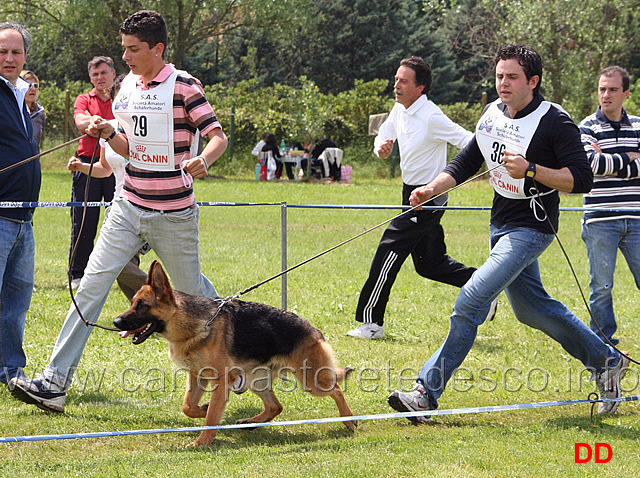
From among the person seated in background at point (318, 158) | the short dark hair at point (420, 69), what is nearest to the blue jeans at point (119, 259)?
the short dark hair at point (420, 69)

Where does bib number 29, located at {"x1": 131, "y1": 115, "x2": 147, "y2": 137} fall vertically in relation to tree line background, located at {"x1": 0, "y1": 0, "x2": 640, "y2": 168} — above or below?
below

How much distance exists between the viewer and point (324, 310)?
28.6 ft

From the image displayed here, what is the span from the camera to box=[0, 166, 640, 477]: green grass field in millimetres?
4238

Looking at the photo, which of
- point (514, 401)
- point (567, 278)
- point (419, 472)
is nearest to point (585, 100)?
point (567, 278)

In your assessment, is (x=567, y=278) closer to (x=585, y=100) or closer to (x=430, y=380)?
(x=430, y=380)

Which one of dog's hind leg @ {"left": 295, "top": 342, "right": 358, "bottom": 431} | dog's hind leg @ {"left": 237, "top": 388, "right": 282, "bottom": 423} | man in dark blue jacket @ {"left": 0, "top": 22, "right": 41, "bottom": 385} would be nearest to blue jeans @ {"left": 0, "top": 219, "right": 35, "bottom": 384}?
man in dark blue jacket @ {"left": 0, "top": 22, "right": 41, "bottom": 385}

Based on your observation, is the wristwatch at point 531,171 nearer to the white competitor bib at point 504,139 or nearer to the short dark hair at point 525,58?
the white competitor bib at point 504,139

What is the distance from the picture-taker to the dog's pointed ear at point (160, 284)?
4513 millimetres

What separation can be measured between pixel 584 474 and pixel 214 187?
2059 centimetres

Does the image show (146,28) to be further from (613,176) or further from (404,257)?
(613,176)

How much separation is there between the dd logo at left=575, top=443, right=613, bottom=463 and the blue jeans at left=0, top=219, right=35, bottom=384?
3.49 meters

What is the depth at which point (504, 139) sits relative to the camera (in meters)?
5.07

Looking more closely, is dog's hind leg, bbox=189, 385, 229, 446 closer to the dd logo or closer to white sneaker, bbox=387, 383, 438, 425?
white sneaker, bbox=387, 383, 438, 425

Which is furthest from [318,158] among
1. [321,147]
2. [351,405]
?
[351,405]
